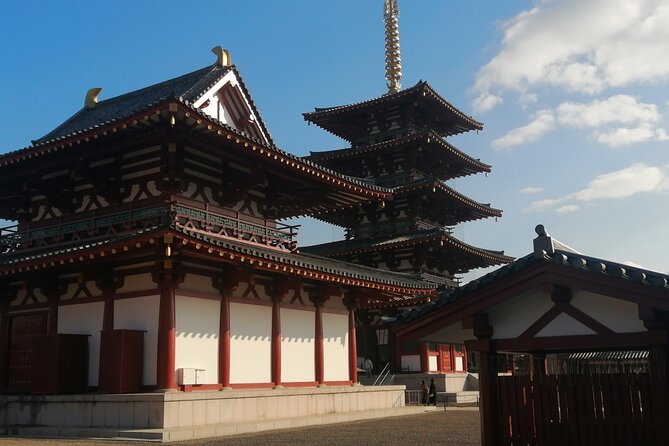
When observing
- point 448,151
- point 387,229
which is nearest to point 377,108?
point 448,151

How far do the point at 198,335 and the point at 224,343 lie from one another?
0.95m

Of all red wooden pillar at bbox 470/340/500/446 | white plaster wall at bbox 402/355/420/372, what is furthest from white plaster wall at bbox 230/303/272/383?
white plaster wall at bbox 402/355/420/372

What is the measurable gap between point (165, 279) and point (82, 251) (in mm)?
2362

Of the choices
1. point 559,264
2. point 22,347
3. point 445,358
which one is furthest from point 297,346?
point 445,358

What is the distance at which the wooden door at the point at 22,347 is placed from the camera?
21344mm

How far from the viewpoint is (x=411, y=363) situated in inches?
1425

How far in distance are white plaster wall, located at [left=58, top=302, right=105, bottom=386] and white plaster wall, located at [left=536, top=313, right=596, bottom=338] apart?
14549 millimetres

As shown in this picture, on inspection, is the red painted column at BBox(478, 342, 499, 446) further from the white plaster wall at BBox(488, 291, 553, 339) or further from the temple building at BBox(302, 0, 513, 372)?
the temple building at BBox(302, 0, 513, 372)

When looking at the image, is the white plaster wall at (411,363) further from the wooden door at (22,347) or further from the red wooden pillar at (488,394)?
the red wooden pillar at (488,394)

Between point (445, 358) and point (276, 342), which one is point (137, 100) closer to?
point (276, 342)

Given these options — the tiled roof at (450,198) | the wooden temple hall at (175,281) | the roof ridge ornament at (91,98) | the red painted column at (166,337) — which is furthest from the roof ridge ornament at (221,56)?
the tiled roof at (450,198)

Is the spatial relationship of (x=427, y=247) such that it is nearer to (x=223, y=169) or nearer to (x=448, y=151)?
(x=448, y=151)

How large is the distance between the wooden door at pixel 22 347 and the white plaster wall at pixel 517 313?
16.4 m

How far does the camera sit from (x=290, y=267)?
803 inches
